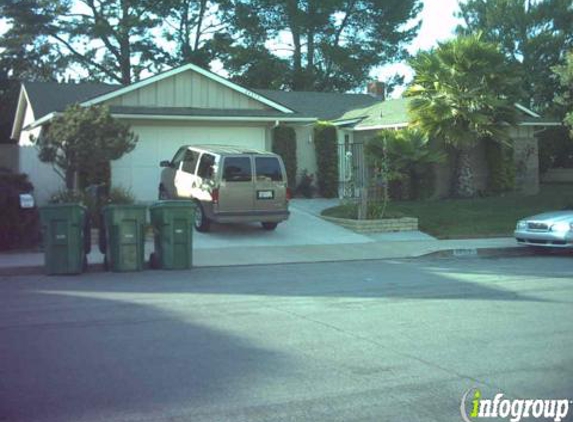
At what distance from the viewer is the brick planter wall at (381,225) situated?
18.0 metres

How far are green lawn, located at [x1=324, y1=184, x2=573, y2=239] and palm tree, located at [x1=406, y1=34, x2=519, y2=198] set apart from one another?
2083 mm

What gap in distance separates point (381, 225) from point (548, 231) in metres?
4.38

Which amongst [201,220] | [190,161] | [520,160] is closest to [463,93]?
[520,160]

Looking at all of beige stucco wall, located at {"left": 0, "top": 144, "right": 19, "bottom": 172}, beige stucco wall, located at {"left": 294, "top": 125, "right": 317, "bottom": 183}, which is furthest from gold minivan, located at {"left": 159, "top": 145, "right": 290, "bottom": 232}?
beige stucco wall, located at {"left": 0, "top": 144, "right": 19, "bottom": 172}

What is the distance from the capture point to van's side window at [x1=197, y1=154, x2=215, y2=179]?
16359 millimetres

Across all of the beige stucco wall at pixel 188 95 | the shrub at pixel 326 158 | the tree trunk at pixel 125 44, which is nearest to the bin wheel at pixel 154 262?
the beige stucco wall at pixel 188 95

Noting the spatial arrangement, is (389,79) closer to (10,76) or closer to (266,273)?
(10,76)

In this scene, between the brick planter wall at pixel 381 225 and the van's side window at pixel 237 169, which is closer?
the van's side window at pixel 237 169

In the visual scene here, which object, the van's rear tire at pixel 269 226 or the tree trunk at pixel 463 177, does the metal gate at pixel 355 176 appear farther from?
the tree trunk at pixel 463 177

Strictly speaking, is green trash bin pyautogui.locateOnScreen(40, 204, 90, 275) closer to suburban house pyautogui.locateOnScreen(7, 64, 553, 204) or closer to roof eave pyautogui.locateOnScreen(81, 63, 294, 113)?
suburban house pyautogui.locateOnScreen(7, 64, 553, 204)

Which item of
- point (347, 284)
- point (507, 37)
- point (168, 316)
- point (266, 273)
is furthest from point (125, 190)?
point (507, 37)

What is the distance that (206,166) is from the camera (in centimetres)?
1661

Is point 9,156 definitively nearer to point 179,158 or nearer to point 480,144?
point 179,158

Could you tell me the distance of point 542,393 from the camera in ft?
18.1
